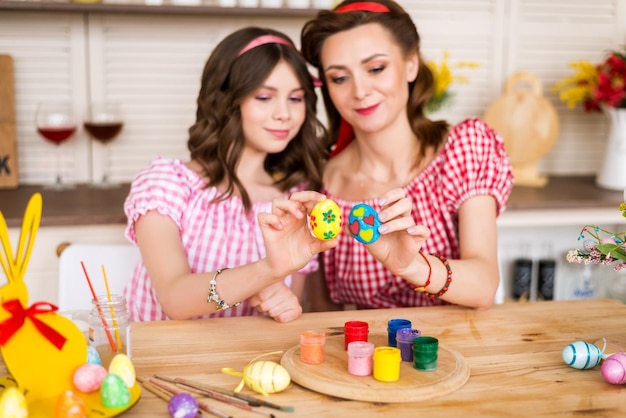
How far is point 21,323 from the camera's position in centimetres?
105

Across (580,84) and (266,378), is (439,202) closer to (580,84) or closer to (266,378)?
(266,378)

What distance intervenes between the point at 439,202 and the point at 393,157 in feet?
0.63

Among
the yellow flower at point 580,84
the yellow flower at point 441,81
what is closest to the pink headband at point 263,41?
the yellow flower at point 441,81

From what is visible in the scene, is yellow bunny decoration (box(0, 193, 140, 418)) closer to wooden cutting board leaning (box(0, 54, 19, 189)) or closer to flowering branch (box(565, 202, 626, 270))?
flowering branch (box(565, 202, 626, 270))

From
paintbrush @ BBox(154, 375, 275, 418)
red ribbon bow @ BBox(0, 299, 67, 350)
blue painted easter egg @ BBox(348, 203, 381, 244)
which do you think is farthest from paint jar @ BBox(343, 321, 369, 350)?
red ribbon bow @ BBox(0, 299, 67, 350)

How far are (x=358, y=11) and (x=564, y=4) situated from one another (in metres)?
1.60

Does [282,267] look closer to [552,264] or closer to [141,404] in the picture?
[141,404]

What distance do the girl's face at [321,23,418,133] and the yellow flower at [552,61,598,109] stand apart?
4.45 ft

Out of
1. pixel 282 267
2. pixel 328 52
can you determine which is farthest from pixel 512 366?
pixel 328 52

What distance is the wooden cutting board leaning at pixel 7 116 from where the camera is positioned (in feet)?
8.93

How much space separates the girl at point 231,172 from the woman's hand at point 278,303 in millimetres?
232

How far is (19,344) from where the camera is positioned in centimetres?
106

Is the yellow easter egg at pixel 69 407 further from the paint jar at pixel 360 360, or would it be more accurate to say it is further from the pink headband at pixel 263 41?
the pink headband at pixel 263 41

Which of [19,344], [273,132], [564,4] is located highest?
[564,4]
